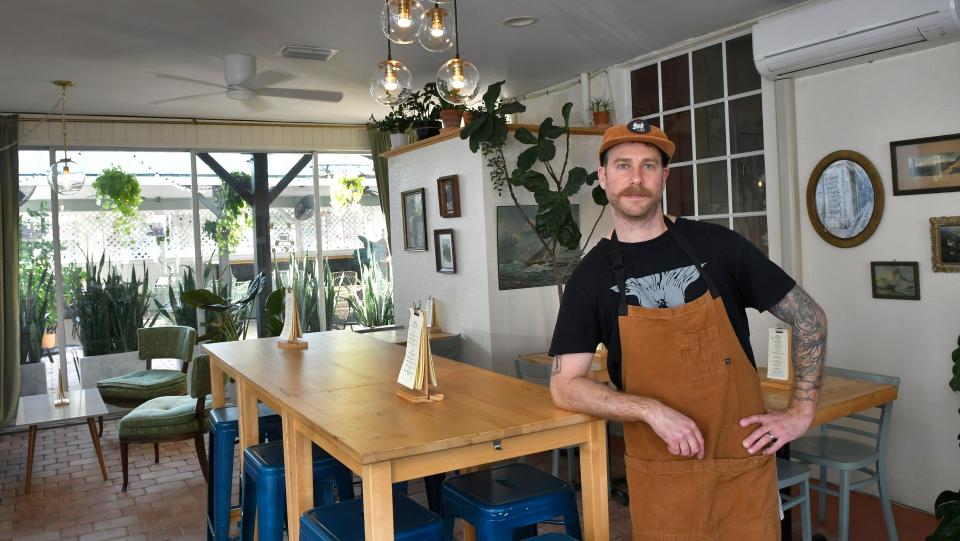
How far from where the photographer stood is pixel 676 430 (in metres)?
1.87

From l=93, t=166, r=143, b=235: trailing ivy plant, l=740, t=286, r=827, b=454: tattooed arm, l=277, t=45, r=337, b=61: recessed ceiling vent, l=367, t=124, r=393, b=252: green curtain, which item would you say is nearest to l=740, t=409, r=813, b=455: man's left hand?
l=740, t=286, r=827, b=454: tattooed arm

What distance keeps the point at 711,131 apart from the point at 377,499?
4008 millimetres

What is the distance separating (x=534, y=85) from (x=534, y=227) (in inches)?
79.1

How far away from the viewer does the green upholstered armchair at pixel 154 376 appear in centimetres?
621

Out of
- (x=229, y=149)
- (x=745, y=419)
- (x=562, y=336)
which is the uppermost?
(x=229, y=149)

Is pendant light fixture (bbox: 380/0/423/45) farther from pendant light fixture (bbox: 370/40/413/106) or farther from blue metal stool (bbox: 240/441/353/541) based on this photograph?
blue metal stool (bbox: 240/441/353/541)

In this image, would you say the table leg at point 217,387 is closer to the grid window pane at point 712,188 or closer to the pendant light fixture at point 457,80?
the pendant light fixture at point 457,80

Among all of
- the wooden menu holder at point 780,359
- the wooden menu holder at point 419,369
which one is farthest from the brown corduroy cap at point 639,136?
the wooden menu holder at point 780,359

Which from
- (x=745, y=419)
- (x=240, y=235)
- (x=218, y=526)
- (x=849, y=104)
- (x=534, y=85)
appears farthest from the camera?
(x=240, y=235)

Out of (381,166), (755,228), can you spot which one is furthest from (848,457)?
(381,166)

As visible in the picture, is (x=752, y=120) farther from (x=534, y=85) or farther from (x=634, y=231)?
(x=634, y=231)

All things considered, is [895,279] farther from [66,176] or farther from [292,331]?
[66,176]

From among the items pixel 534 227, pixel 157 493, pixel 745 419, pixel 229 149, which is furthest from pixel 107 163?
pixel 745 419

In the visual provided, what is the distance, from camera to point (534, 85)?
6.58 metres
